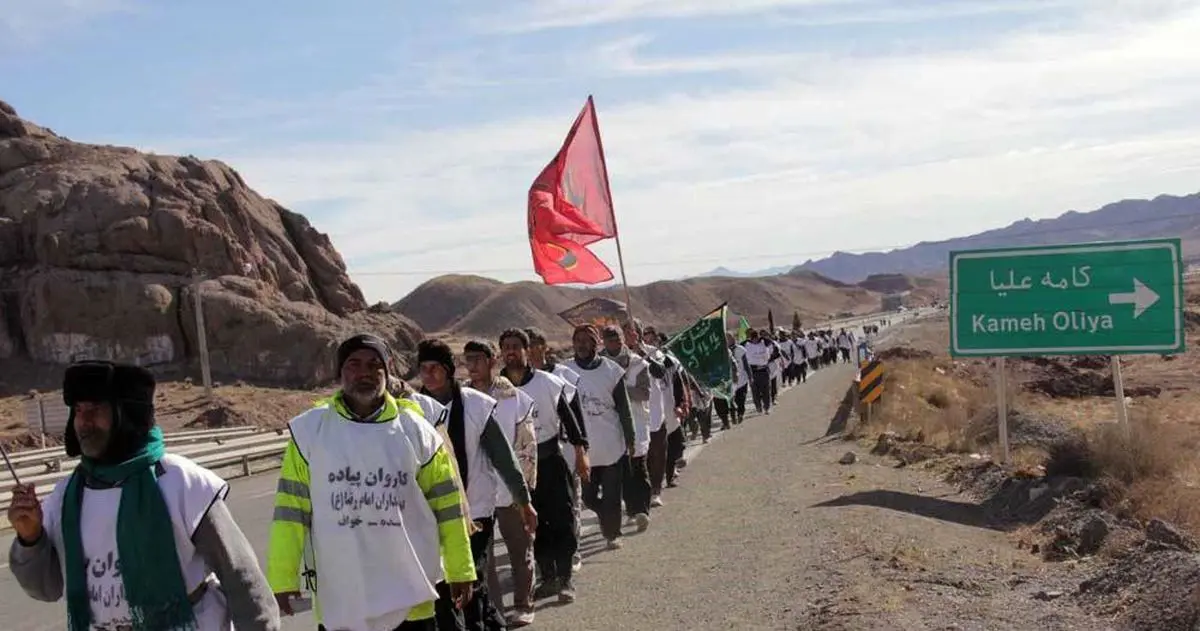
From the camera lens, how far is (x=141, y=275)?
45.2m

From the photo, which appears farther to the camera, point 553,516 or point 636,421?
point 636,421

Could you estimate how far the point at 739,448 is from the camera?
1977 cm

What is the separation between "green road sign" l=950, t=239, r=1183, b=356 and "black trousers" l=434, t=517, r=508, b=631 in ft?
25.1

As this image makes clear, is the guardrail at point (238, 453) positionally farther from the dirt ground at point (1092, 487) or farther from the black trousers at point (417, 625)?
the black trousers at point (417, 625)

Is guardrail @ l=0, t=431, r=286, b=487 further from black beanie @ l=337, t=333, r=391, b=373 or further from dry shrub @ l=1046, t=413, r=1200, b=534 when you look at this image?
black beanie @ l=337, t=333, r=391, b=373

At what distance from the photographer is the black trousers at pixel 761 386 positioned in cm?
2753

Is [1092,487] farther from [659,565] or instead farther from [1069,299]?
[659,565]

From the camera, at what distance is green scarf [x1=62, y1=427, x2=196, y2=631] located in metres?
3.83

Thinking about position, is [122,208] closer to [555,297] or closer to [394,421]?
[394,421]

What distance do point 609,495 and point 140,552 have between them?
7181 millimetres

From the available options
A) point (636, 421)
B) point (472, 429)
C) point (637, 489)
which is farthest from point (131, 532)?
point (636, 421)

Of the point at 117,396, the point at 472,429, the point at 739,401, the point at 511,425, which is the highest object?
the point at 117,396

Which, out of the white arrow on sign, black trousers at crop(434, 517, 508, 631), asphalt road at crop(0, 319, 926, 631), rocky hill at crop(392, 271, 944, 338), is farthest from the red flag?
rocky hill at crop(392, 271, 944, 338)

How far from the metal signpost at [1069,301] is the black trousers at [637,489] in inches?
153
